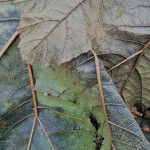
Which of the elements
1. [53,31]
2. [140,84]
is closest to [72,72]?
[53,31]

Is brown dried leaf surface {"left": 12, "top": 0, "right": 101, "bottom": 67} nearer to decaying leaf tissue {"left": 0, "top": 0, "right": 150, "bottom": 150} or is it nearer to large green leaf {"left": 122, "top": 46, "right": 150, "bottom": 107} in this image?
decaying leaf tissue {"left": 0, "top": 0, "right": 150, "bottom": 150}

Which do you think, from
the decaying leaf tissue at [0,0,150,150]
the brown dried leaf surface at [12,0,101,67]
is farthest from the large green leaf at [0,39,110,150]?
the brown dried leaf surface at [12,0,101,67]

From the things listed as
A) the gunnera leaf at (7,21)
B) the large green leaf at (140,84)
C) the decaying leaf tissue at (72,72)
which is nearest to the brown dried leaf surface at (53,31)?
the decaying leaf tissue at (72,72)

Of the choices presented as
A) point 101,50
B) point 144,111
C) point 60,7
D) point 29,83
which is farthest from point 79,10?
point 144,111

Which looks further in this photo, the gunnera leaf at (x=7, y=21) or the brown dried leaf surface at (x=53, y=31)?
the gunnera leaf at (x=7, y=21)

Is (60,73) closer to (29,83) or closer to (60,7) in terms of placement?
(29,83)

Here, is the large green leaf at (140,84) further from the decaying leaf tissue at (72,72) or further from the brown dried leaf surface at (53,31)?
the brown dried leaf surface at (53,31)

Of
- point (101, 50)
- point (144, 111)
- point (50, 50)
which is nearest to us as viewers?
point (50, 50)

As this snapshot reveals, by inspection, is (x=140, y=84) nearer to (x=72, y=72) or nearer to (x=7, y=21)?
(x=72, y=72)
